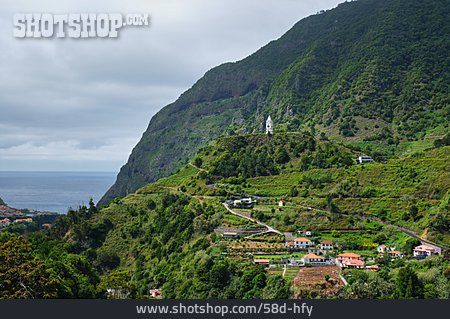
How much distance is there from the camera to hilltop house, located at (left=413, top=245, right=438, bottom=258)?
134 ft

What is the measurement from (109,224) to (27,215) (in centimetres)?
4491

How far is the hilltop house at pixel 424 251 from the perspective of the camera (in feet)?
134

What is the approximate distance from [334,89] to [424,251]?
76690 millimetres

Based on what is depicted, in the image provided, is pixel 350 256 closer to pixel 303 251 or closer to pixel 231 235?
pixel 303 251

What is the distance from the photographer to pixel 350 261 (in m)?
40.0

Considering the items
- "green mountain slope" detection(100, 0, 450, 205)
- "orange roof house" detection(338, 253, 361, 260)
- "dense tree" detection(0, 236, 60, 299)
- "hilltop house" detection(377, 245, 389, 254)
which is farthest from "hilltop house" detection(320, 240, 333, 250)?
"green mountain slope" detection(100, 0, 450, 205)

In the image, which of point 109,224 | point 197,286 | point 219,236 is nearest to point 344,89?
point 109,224

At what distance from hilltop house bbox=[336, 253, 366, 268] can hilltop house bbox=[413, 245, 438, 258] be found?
185 inches

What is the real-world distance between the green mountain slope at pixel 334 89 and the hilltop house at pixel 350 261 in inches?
1768

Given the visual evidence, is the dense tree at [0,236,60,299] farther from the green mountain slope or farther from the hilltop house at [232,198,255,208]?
the green mountain slope

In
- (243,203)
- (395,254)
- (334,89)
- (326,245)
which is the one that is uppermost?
(334,89)

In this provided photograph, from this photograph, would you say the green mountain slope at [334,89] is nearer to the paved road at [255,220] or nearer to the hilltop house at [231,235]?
the paved road at [255,220]

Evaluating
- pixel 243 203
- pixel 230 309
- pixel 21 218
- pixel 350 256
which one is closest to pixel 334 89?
pixel 243 203

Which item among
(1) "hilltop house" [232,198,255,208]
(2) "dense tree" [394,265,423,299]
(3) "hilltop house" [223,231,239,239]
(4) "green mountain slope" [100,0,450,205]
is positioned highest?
(4) "green mountain slope" [100,0,450,205]
